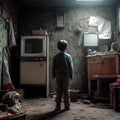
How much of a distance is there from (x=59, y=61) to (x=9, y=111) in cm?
141

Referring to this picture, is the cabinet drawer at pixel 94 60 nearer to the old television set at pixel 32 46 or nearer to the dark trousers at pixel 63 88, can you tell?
the old television set at pixel 32 46

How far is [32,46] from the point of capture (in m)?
5.51

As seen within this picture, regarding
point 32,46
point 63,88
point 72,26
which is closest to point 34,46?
point 32,46

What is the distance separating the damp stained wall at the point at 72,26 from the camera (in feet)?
20.0

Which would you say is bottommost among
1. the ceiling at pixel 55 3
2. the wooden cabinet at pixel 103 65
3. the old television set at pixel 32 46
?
the wooden cabinet at pixel 103 65

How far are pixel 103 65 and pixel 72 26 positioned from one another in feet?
5.92

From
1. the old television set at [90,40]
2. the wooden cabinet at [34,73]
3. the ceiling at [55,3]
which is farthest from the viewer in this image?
the old television set at [90,40]

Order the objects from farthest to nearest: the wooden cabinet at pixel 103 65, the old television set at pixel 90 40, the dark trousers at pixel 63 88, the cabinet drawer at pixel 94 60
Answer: the old television set at pixel 90 40 < the cabinet drawer at pixel 94 60 < the wooden cabinet at pixel 103 65 < the dark trousers at pixel 63 88

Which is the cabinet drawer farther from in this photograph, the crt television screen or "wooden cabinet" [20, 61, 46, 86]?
the crt television screen

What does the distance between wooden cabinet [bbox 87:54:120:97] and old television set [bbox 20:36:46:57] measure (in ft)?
4.38

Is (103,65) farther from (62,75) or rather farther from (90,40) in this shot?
(62,75)

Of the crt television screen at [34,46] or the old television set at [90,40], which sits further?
the old television set at [90,40]

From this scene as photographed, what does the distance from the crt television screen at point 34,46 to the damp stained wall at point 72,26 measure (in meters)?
0.78

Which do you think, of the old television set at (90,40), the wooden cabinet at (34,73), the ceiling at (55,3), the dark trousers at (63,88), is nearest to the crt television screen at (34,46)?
the wooden cabinet at (34,73)
